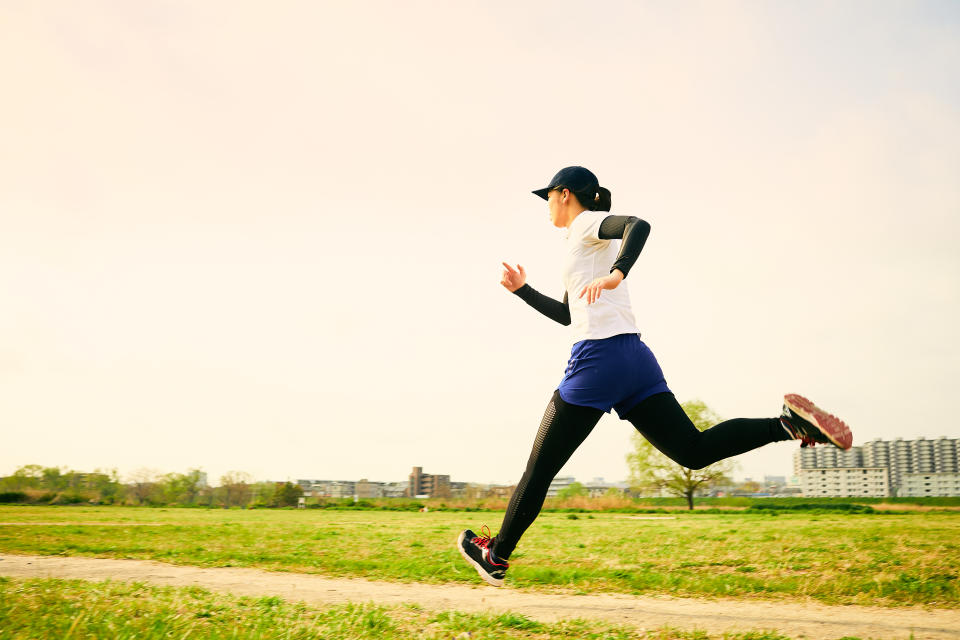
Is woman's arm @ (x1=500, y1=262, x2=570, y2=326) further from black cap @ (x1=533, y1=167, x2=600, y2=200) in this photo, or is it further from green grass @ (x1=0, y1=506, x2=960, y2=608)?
green grass @ (x1=0, y1=506, x2=960, y2=608)

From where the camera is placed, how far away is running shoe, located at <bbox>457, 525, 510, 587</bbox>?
392 centimetres

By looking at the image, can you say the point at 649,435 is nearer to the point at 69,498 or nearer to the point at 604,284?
the point at 604,284

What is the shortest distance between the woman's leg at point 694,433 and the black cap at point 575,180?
154cm

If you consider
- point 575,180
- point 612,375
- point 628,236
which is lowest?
point 612,375

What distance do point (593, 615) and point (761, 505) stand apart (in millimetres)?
52671

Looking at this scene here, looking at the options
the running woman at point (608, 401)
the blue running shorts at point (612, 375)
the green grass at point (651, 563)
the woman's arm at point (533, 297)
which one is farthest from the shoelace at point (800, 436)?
the green grass at point (651, 563)

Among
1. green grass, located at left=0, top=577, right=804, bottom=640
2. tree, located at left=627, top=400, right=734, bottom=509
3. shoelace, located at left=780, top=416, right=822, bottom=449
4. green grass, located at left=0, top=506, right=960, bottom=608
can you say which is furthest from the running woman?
tree, located at left=627, top=400, right=734, bottom=509

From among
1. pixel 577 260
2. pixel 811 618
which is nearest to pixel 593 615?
pixel 811 618

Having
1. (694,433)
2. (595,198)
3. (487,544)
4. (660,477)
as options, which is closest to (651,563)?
(487,544)

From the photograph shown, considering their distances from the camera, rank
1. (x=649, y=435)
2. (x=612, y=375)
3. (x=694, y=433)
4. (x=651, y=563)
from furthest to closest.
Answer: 1. (x=651, y=563)
2. (x=649, y=435)
3. (x=694, y=433)
4. (x=612, y=375)

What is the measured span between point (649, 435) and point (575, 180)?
1849 millimetres

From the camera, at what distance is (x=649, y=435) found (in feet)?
12.7

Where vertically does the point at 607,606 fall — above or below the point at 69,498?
above

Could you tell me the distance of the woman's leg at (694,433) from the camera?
3.59m
